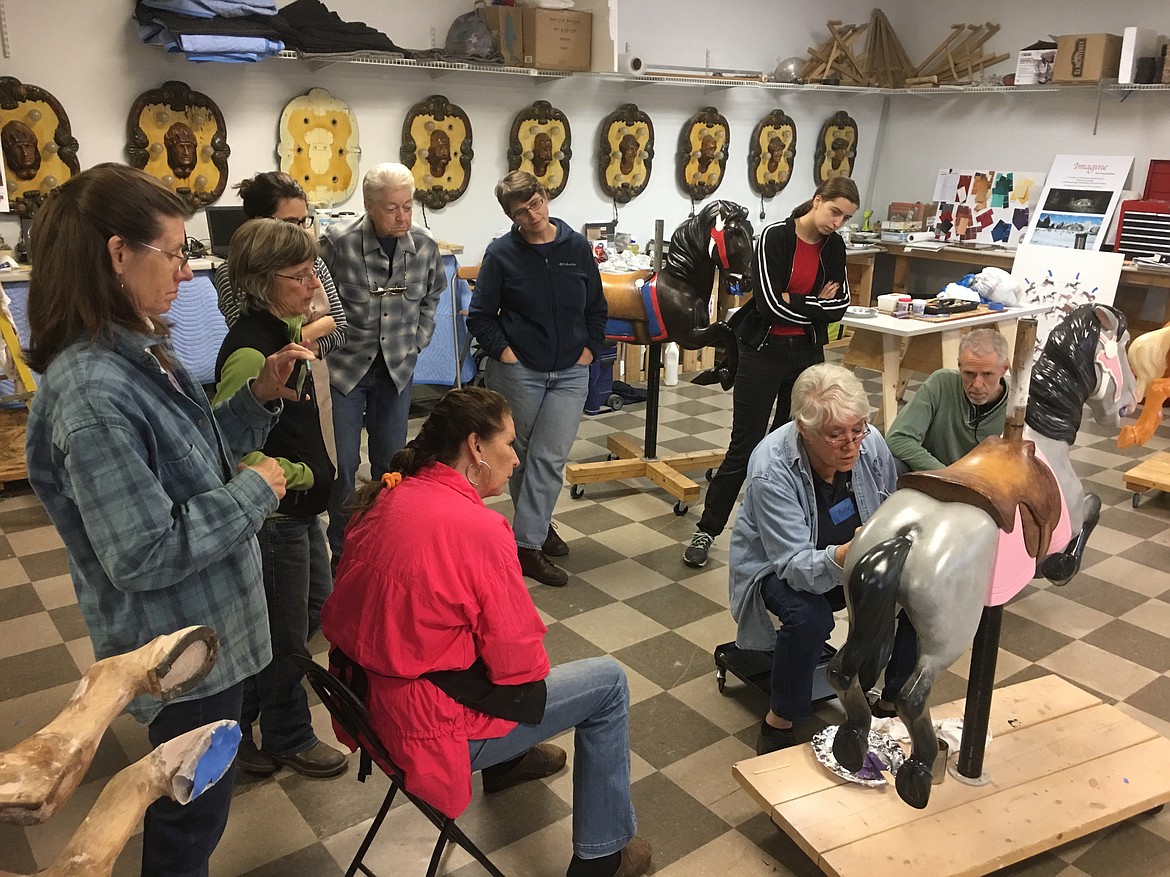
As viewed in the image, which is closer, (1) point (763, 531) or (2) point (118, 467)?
(2) point (118, 467)

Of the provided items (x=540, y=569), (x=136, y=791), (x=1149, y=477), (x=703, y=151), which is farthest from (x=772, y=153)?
(x=136, y=791)

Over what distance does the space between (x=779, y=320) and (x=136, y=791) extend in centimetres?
323

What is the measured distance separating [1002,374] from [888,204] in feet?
21.3

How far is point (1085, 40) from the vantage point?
23.2ft

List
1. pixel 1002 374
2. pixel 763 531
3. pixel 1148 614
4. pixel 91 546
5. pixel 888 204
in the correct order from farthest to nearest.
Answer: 1. pixel 888 204
2. pixel 1148 614
3. pixel 1002 374
4. pixel 763 531
5. pixel 91 546

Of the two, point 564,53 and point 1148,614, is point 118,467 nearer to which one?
point 1148,614

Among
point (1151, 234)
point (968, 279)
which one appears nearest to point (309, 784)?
point (968, 279)

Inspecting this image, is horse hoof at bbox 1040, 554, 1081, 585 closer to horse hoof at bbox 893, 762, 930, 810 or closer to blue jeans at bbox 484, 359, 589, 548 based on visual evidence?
horse hoof at bbox 893, 762, 930, 810

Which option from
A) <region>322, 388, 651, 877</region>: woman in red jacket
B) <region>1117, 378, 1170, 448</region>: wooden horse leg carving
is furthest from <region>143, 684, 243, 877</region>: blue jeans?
<region>1117, 378, 1170, 448</region>: wooden horse leg carving

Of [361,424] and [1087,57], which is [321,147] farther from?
[1087,57]

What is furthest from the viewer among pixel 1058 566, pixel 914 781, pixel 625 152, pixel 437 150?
pixel 625 152

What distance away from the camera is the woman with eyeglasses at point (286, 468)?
7.61 feet

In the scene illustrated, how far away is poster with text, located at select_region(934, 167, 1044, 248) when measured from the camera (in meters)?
8.05

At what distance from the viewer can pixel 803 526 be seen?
257 cm
